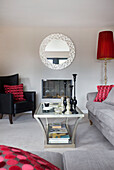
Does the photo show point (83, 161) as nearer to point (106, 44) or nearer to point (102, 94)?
point (102, 94)

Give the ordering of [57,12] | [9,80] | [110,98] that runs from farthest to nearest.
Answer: [9,80] → [57,12] → [110,98]

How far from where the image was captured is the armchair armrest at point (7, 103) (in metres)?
3.45

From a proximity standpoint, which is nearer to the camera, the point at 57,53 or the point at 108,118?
the point at 108,118

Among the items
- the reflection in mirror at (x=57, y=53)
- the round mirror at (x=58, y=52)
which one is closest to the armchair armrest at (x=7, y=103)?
the round mirror at (x=58, y=52)

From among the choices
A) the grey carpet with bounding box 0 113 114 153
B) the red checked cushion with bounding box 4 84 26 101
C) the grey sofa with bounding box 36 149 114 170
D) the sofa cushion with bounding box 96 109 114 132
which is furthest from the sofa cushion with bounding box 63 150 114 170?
the red checked cushion with bounding box 4 84 26 101

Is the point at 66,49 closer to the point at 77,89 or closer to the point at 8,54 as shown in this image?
the point at 77,89

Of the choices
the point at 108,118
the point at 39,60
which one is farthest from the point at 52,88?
the point at 108,118

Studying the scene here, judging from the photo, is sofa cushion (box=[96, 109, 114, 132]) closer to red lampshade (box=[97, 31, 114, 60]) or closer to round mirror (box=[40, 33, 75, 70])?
red lampshade (box=[97, 31, 114, 60])

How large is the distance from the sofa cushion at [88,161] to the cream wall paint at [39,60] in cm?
396

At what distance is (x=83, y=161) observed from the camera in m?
0.69

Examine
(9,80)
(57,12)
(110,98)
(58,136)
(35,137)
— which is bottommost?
(35,137)

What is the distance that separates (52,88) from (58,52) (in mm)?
1077

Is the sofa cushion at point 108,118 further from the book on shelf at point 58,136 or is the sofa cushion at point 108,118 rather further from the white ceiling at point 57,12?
the white ceiling at point 57,12

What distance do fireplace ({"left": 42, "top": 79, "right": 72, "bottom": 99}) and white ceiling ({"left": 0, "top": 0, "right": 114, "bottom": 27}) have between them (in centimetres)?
163
